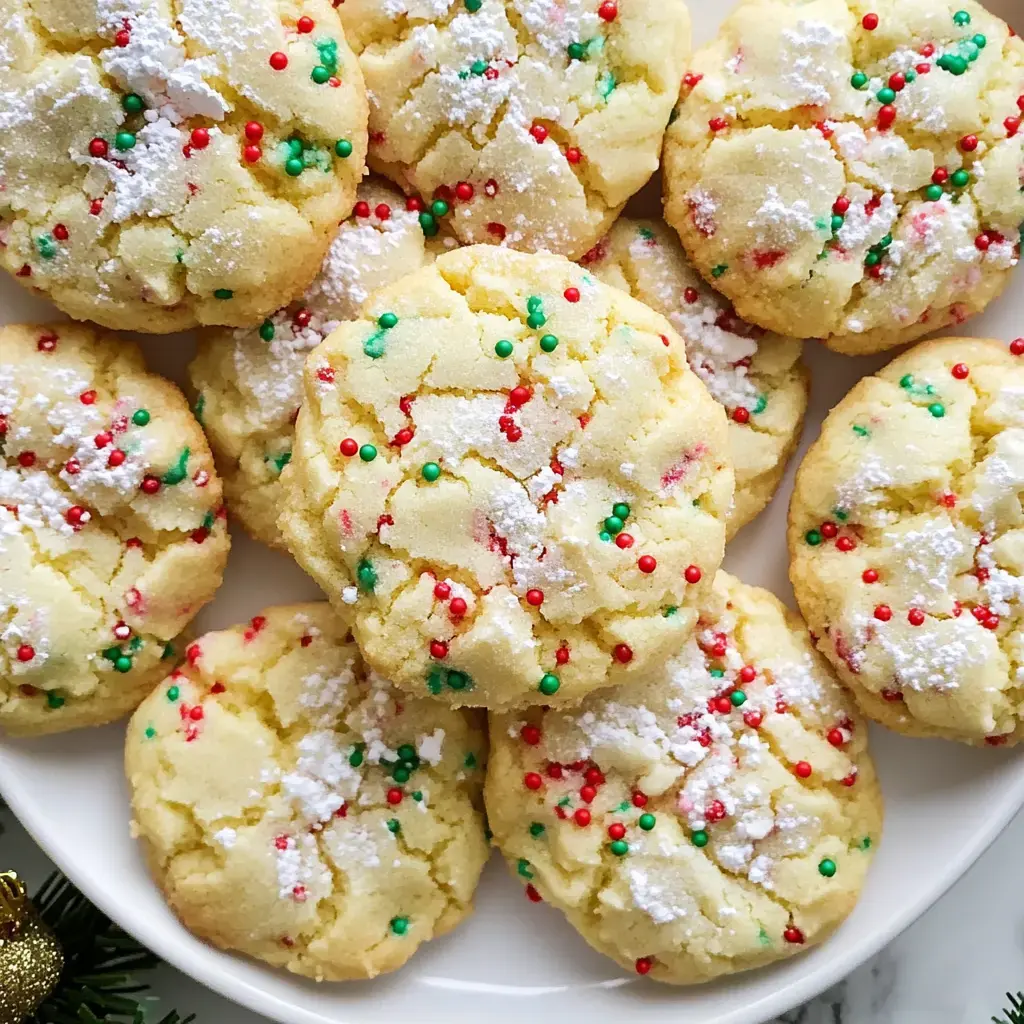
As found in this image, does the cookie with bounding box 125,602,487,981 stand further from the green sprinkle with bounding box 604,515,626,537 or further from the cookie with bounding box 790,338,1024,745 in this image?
the cookie with bounding box 790,338,1024,745

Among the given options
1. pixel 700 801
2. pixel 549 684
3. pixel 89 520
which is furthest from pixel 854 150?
pixel 89 520

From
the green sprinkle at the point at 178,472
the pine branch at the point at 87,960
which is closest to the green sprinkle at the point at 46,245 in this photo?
the green sprinkle at the point at 178,472

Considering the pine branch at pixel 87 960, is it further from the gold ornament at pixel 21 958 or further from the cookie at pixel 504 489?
the cookie at pixel 504 489

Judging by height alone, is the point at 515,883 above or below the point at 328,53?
below

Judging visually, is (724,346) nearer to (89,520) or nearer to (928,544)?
(928,544)

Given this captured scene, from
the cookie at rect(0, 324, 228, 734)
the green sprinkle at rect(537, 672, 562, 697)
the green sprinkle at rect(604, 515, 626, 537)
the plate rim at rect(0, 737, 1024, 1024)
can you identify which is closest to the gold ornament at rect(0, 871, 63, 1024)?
the plate rim at rect(0, 737, 1024, 1024)

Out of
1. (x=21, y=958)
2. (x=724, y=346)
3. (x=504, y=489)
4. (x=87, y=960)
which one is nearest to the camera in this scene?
(x=504, y=489)

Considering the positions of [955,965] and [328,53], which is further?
[955,965]

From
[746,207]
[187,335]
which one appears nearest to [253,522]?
[187,335]
